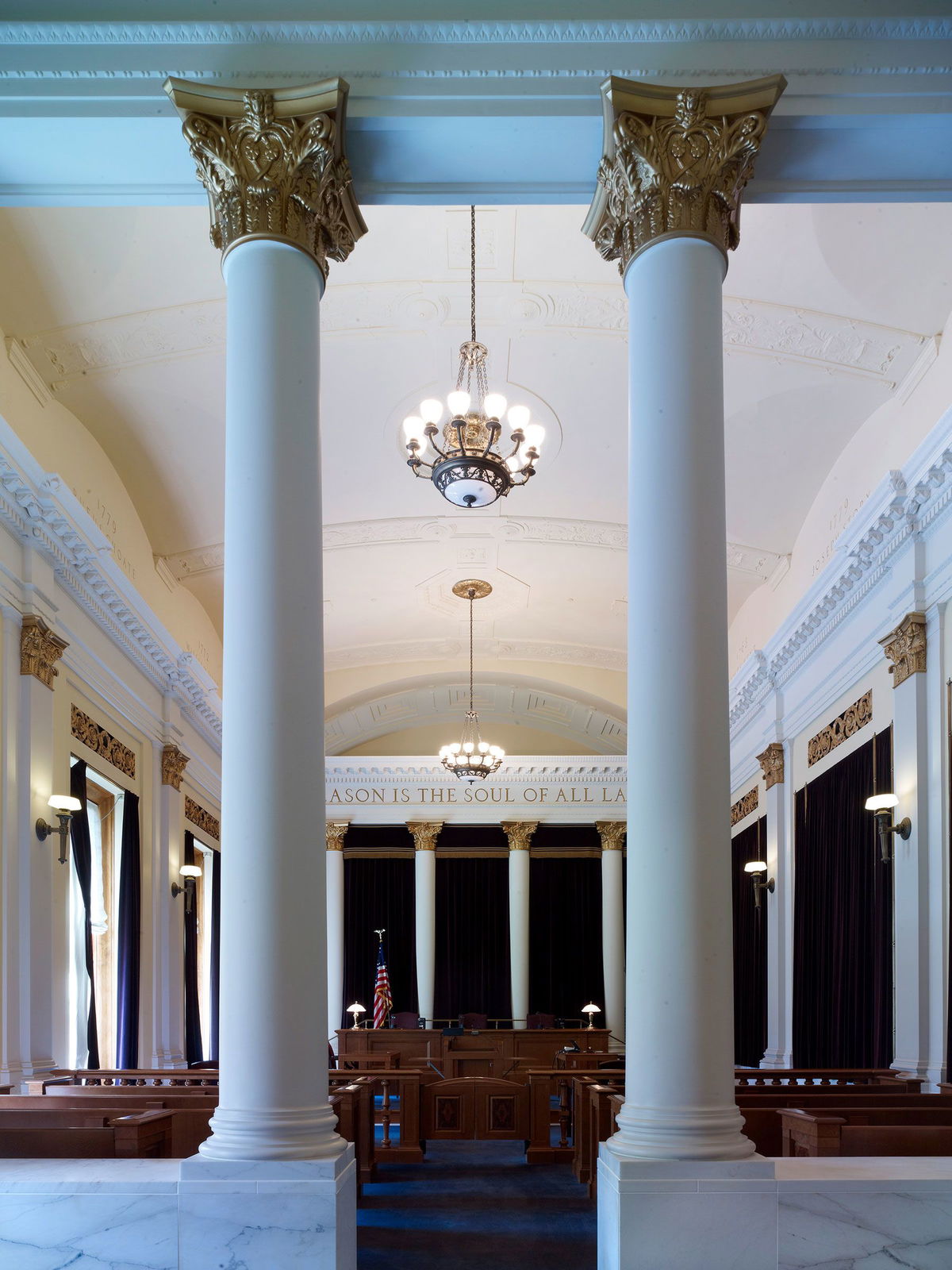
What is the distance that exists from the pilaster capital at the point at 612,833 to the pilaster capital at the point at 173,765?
7500mm

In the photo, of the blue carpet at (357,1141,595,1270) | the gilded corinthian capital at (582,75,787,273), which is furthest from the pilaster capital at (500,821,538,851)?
the gilded corinthian capital at (582,75,787,273)

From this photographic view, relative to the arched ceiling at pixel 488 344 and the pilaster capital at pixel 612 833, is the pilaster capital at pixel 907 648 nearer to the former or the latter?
the arched ceiling at pixel 488 344

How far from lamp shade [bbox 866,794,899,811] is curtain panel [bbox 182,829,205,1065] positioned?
8.47 m

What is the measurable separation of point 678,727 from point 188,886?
1205 centimetres

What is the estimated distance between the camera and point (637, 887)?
4.55 meters

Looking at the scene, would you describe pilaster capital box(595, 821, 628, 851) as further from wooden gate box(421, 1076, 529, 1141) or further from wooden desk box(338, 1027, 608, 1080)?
wooden gate box(421, 1076, 529, 1141)

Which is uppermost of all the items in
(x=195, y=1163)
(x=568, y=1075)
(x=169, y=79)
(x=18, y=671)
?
(x=169, y=79)

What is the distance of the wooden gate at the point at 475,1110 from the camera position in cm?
1022

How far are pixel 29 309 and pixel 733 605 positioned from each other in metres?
9.09

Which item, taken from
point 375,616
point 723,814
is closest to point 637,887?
point 723,814

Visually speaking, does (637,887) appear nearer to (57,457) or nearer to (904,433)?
(904,433)

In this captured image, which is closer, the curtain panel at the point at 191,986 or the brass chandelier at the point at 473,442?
the brass chandelier at the point at 473,442

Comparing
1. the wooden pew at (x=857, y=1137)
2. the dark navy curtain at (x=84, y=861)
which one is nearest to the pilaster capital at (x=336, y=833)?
the dark navy curtain at (x=84, y=861)

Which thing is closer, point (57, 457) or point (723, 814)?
point (723, 814)
